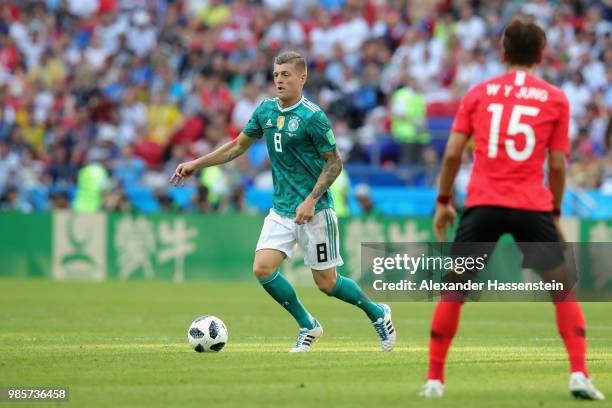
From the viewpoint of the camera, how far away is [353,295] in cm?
1123

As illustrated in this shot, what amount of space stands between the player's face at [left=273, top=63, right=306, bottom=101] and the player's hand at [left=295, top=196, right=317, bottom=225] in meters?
0.95

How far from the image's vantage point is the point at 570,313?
788 centimetres

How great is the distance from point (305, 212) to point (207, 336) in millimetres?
1420

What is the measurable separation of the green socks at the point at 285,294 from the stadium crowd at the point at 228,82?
511 inches

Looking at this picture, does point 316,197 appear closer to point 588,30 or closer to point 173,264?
point 173,264

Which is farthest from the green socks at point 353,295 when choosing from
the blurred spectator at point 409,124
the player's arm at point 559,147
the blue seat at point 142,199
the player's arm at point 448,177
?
the blue seat at point 142,199

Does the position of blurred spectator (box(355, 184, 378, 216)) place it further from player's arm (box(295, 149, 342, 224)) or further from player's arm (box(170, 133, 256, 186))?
player's arm (box(295, 149, 342, 224))

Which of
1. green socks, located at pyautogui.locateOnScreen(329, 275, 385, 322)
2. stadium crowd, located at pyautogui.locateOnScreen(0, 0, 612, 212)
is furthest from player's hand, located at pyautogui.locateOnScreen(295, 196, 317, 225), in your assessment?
stadium crowd, located at pyautogui.locateOnScreen(0, 0, 612, 212)

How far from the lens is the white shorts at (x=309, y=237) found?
36.3 feet

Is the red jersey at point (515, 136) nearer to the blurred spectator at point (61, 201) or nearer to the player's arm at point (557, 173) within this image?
the player's arm at point (557, 173)

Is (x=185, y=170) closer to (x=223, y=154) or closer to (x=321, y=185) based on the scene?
(x=223, y=154)

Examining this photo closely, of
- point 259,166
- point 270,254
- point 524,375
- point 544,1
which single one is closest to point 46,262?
point 259,166

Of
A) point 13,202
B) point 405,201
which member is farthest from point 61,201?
point 405,201

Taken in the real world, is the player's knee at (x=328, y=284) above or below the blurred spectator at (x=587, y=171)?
below
